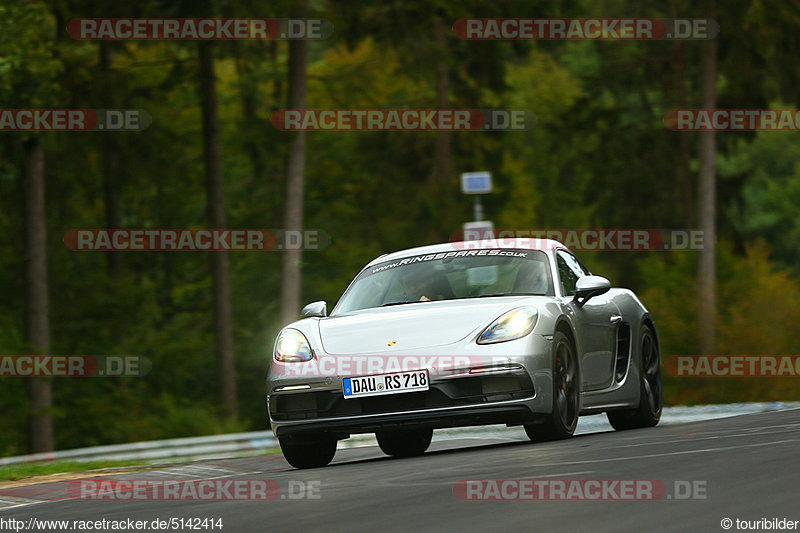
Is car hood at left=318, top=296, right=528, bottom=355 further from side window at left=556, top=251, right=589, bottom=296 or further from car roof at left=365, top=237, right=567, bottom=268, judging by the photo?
car roof at left=365, top=237, right=567, bottom=268

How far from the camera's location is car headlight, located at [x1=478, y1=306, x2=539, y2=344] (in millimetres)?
9547

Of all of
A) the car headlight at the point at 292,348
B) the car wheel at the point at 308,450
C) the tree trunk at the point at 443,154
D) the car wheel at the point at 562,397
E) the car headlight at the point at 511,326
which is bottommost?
the car wheel at the point at 308,450

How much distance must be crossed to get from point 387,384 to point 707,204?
23.2 metres

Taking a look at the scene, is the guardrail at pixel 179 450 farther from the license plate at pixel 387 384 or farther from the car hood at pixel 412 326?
the license plate at pixel 387 384

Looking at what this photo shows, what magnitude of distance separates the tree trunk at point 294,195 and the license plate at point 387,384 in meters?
16.1

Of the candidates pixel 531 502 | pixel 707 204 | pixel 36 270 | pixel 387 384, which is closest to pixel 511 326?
pixel 387 384

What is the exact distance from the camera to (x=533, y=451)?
9078 millimetres

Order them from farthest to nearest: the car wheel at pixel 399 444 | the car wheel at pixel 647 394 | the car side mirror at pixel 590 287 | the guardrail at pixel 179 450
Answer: the guardrail at pixel 179 450 → the car wheel at pixel 647 394 → the car wheel at pixel 399 444 → the car side mirror at pixel 590 287

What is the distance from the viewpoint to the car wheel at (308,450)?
10.1 meters

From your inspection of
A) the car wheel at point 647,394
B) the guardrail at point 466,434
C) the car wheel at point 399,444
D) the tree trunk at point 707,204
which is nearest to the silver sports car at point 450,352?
the car wheel at point 647,394

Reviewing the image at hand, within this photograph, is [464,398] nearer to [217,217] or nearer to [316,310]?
[316,310]

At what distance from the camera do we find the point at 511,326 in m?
9.62

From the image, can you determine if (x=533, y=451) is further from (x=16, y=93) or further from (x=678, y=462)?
(x=16, y=93)

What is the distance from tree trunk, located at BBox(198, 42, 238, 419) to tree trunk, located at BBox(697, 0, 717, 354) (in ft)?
34.3
